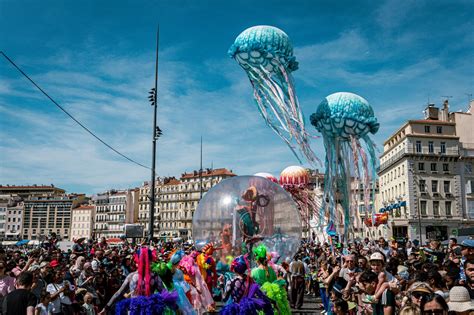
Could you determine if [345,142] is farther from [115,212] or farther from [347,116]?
[115,212]

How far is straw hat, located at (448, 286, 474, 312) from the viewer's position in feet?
11.8

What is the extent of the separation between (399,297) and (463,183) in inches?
1943

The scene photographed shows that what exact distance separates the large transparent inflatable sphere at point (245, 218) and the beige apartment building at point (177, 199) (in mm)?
84257

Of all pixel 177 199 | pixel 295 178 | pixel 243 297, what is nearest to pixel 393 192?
pixel 295 178

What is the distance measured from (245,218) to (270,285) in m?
3.32

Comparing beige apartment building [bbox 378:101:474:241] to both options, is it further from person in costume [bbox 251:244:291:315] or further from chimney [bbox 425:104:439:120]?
person in costume [bbox 251:244:291:315]

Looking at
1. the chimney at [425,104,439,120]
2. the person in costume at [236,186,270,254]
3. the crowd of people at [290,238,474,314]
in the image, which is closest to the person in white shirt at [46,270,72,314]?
the person in costume at [236,186,270,254]

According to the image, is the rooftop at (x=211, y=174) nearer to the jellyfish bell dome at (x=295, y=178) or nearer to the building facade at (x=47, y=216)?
the building facade at (x=47, y=216)

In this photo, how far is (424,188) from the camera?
48750mm

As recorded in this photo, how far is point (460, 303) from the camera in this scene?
365 cm

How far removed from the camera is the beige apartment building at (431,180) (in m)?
48.0

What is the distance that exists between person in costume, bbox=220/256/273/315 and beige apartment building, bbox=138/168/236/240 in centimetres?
8913

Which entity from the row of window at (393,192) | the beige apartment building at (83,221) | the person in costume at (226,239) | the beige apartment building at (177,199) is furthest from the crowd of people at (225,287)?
the beige apartment building at (83,221)

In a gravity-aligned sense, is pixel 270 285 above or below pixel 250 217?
below
